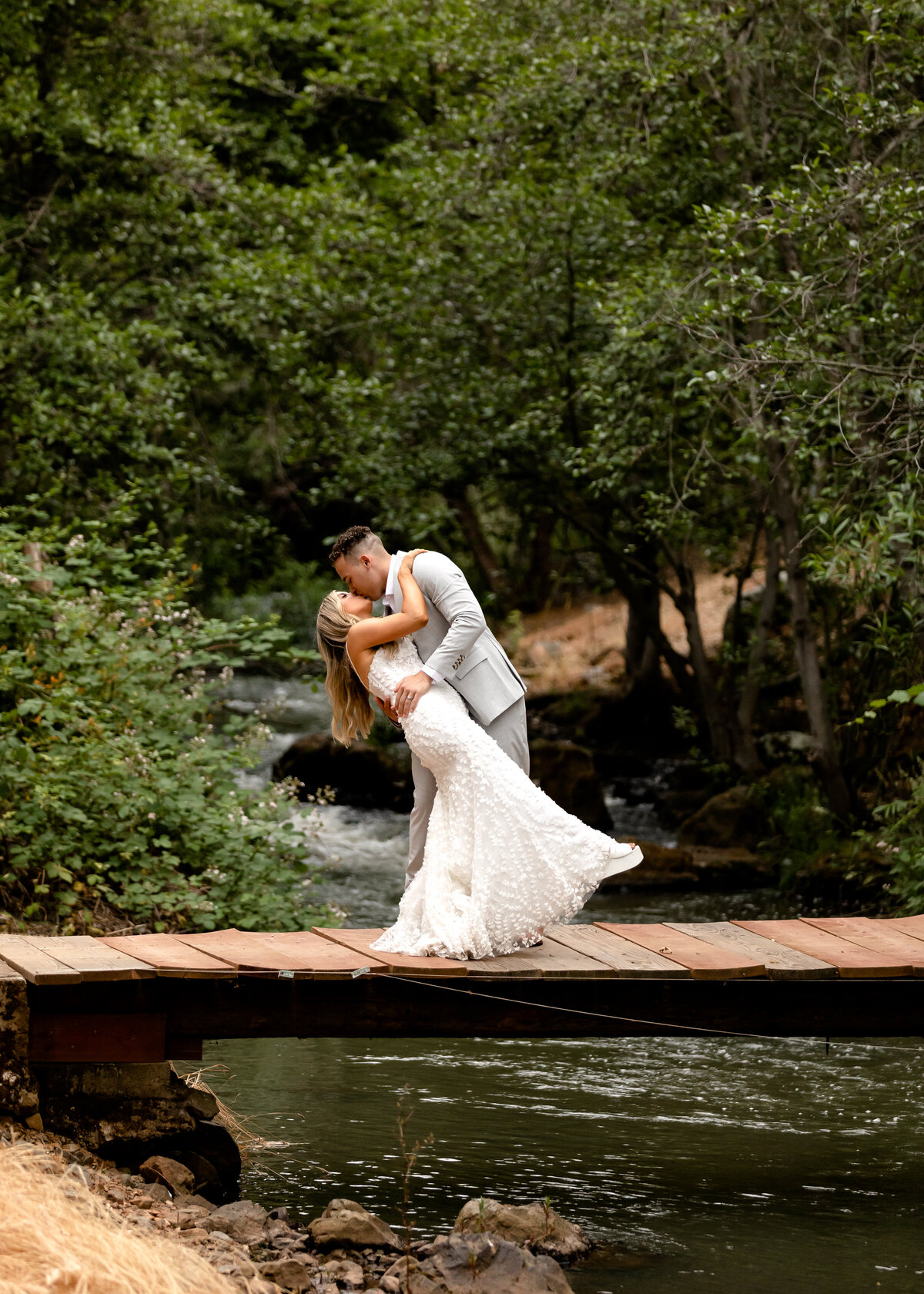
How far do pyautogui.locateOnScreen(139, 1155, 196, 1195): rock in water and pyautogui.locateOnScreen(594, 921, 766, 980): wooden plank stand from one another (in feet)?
6.73

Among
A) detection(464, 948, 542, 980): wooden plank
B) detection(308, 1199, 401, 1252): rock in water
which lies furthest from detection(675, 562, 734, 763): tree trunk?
detection(308, 1199, 401, 1252): rock in water

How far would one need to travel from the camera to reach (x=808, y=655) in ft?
41.8

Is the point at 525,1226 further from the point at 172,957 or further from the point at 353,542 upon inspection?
the point at 353,542

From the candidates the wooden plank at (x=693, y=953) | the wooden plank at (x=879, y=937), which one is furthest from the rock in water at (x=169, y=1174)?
Answer: the wooden plank at (x=879, y=937)

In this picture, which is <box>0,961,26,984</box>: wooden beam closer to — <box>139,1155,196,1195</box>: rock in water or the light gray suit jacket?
<box>139,1155,196,1195</box>: rock in water

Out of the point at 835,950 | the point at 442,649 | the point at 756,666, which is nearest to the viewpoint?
the point at 442,649

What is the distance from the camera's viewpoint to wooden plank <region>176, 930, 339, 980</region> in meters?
5.14

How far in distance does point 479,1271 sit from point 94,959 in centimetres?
183

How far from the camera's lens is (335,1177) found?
18.8 feet

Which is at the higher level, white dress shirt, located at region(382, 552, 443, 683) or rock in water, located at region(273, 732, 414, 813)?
white dress shirt, located at region(382, 552, 443, 683)

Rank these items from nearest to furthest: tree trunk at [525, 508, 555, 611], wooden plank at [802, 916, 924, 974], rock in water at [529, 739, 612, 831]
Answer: wooden plank at [802, 916, 924, 974] → rock in water at [529, 739, 612, 831] → tree trunk at [525, 508, 555, 611]

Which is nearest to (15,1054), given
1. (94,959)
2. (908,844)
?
(94,959)

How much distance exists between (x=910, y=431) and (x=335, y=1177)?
18.9ft

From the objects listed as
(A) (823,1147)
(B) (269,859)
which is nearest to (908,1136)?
(A) (823,1147)
